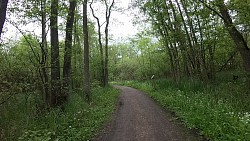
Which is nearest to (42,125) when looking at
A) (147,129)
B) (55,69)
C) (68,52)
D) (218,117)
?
(147,129)

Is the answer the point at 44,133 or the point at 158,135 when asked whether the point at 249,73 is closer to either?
the point at 158,135

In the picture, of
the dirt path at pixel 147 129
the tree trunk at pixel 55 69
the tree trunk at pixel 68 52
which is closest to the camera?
the dirt path at pixel 147 129

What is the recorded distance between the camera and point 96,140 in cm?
647

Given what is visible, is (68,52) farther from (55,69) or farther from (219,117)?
(219,117)

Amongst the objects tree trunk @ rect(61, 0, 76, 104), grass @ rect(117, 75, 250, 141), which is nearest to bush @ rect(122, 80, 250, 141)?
grass @ rect(117, 75, 250, 141)

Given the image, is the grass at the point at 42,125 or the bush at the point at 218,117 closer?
the bush at the point at 218,117

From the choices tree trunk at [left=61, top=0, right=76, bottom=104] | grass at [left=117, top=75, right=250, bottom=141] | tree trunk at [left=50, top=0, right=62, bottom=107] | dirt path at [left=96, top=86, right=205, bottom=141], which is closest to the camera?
grass at [left=117, top=75, right=250, bottom=141]

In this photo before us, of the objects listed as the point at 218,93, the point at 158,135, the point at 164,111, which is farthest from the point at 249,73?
the point at 158,135

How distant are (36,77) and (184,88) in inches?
340

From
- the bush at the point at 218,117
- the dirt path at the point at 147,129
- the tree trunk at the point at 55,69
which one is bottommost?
the dirt path at the point at 147,129

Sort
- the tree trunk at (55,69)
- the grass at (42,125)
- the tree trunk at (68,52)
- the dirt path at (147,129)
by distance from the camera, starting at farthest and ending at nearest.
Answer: the tree trunk at (68,52)
the tree trunk at (55,69)
the dirt path at (147,129)
the grass at (42,125)

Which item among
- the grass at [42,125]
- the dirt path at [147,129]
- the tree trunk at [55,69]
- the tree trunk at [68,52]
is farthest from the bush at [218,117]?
the tree trunk at [55,69]

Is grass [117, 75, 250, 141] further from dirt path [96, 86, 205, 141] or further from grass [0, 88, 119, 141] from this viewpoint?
grass [0, 88, 119, 141]

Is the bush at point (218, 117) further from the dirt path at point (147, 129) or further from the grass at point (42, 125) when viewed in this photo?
the grass at point (42, 125)
